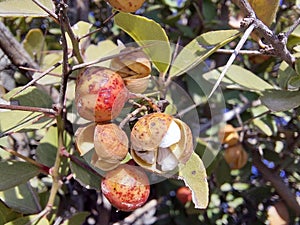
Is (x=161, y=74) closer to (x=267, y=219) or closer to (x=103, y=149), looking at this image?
(x=103, y=149)

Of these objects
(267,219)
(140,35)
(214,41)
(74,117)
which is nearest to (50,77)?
(74,117)

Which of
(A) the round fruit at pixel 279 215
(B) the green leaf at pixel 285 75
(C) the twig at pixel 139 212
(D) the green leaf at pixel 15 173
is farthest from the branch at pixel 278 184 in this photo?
(D) the green leaf at pixel 15 173

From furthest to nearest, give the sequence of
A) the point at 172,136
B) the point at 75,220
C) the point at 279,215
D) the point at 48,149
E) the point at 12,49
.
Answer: the point at 279,215 < the point at 12,49 < the point at 48,149 < the point at 75,220 < the point at 172,136

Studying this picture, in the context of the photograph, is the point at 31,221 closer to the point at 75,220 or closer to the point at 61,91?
the point at 75,220

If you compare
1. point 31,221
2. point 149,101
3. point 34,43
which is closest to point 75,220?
point 31,221

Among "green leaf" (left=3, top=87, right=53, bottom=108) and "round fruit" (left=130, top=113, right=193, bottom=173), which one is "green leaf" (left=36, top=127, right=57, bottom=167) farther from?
"round fruit" (left=130, top=113, right=193, bottom=173)

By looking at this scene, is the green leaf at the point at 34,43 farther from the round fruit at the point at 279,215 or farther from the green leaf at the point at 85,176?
the round fruit at the point at 279,215
